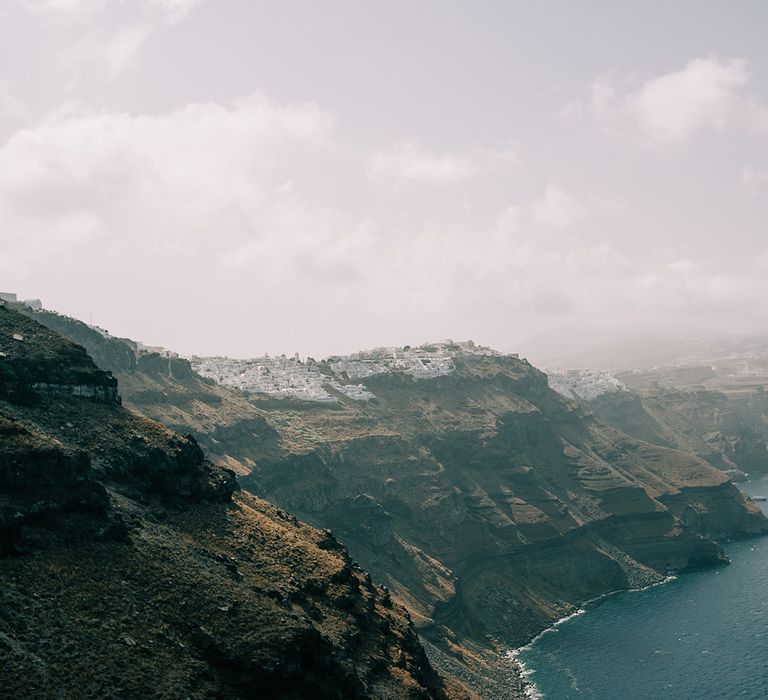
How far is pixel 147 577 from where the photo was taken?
9062 centimetres

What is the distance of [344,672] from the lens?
9625 cm

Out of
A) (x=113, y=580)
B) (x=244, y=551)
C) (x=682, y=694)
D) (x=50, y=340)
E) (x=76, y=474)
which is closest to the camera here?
(x=113, y=580)

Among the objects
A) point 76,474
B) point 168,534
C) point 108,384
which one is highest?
point 108,384

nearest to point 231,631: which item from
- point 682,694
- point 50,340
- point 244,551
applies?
point 244,551

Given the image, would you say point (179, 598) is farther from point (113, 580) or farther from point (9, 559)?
point (9, 559)

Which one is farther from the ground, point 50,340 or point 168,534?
point 50,340

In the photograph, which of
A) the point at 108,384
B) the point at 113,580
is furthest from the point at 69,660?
the point at 108,384

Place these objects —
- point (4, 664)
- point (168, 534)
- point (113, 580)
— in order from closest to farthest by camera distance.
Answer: point (4, 664), point (113, 580), point (168, 534)

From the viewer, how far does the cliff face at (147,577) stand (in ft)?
251

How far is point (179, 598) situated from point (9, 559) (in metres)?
19.5

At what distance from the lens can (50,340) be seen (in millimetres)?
128000

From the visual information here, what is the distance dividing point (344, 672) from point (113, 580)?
103 feet

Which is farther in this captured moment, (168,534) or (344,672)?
(168,534)

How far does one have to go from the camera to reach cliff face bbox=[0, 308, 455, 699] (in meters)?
76.6
